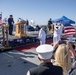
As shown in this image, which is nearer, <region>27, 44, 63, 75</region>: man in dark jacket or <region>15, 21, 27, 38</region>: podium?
<region>27, 44, 63, 75</region>: man in dark jacket

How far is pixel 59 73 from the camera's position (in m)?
2.96

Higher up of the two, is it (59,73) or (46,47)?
(46,47)

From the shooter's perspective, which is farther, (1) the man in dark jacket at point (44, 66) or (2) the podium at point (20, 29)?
(2) the podium at point (20, 29)

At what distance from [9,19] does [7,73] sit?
827 centimetres

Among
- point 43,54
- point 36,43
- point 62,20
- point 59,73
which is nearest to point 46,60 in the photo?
point 43,54

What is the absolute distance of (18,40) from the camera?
14289 mm

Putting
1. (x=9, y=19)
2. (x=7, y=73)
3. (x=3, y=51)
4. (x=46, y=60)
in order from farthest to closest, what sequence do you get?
(x=9, y=19)
(x=3, y=51)
(x=7, y=73)
(x=46, y=60)

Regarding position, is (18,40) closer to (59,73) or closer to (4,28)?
(4,28)

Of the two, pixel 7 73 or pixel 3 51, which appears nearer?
pixel 7 73

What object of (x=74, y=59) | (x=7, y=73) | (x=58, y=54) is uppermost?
(x=58, y=54)

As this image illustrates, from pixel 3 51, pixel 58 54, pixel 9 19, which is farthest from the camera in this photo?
pixel 9 19

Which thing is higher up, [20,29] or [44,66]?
[20,29]

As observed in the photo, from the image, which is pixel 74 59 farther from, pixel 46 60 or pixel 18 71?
pixel 18 71

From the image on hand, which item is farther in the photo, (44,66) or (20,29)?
(20,29)
